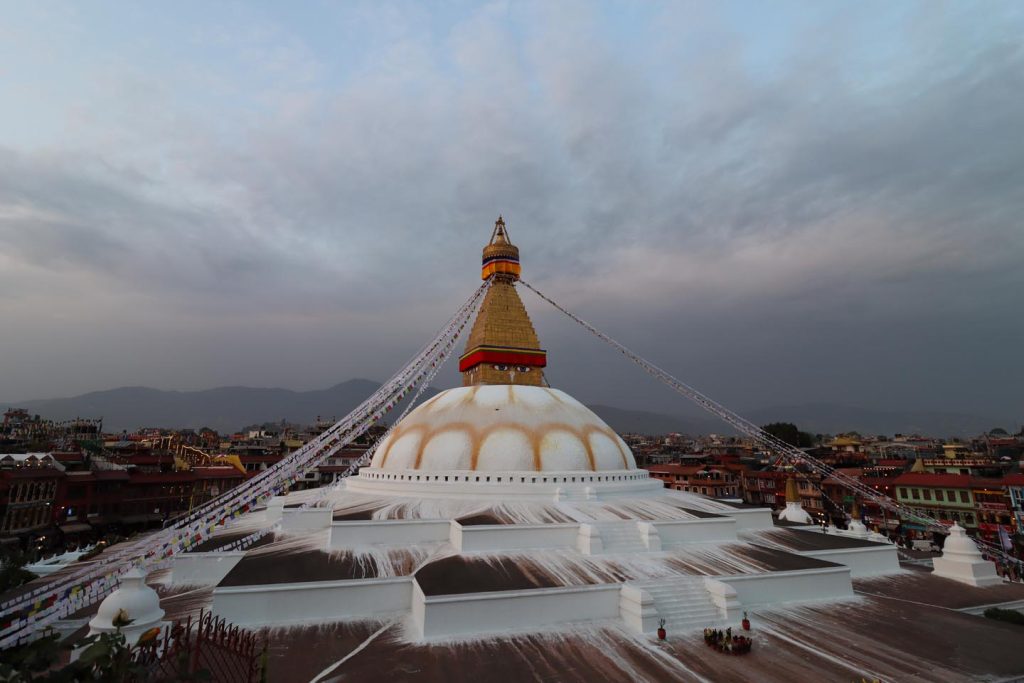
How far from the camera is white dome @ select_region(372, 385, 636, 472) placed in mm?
13660

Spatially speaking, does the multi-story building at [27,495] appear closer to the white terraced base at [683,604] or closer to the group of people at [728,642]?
the white terraced base at [683,604]

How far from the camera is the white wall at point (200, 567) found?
9.59 meters

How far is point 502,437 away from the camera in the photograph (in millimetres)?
13906

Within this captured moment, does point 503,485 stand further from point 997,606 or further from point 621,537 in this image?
point 997,606

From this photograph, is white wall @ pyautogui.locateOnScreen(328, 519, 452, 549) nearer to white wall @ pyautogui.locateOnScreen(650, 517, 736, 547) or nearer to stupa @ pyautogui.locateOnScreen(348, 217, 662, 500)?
stupa @ pyautogui.locateOnScreen(348, 217, 662, 500)

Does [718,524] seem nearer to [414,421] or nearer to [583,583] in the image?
[583,583]

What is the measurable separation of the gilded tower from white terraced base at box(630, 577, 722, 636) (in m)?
9.92

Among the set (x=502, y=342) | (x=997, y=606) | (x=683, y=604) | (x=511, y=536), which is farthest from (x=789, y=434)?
(x=511, y=536)

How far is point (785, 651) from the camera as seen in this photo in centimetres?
738

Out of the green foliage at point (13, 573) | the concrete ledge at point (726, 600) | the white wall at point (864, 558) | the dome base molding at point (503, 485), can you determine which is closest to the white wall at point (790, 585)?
the concrete ledge at point (726, 600)

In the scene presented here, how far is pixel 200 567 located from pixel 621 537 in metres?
8.56

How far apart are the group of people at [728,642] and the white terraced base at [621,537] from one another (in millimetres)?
2680

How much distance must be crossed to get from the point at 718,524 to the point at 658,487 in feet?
12.1

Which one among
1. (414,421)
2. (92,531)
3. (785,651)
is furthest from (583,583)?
(92,531)
